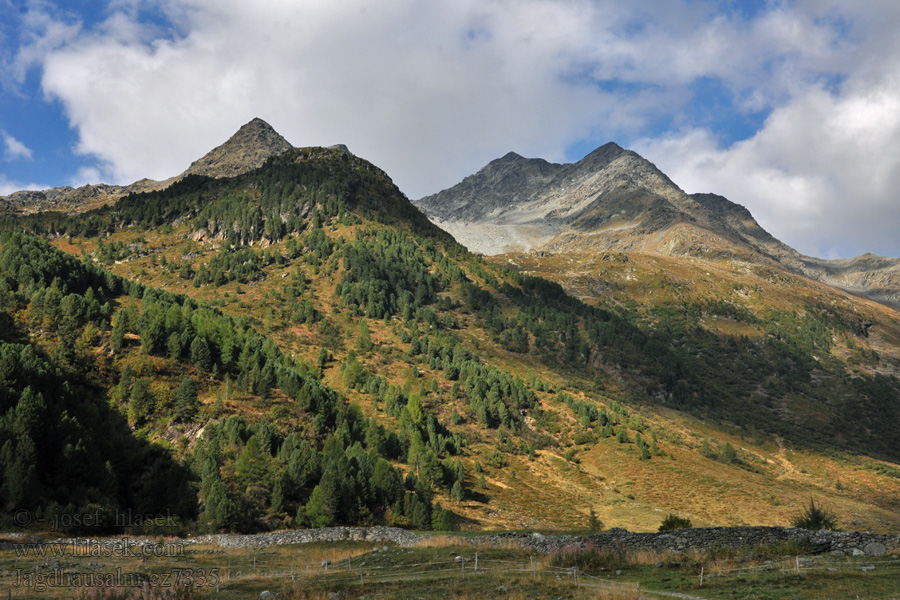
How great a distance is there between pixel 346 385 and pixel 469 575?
81847mm

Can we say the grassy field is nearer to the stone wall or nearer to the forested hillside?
the stone wall

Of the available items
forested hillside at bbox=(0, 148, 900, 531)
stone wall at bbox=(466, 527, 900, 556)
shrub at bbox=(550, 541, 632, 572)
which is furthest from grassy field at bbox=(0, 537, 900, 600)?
forested hillside at bbox=(0, 148, 900, 531)

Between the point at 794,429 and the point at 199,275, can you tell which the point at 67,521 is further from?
the point at 794,429

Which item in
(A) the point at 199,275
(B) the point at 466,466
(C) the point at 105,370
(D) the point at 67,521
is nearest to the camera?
(D) the point at 67,521

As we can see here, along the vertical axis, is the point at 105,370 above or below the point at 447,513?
above

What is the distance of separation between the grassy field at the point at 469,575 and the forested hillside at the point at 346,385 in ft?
58.7

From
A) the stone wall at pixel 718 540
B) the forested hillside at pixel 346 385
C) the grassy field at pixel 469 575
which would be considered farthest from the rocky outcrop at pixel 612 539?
the forested hillside at pixel 346 385

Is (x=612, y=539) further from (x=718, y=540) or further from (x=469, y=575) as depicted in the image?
(x=469, y=575)

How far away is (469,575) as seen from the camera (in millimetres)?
21703

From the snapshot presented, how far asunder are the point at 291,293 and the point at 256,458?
97508 millimetres

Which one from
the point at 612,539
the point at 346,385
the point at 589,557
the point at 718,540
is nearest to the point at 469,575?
the point at 589,557

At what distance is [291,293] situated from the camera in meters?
142

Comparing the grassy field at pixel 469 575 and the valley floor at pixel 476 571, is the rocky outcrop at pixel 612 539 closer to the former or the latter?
the valley floor at pixel 476 571

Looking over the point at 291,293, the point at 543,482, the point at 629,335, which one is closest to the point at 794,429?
the point at 629,335
